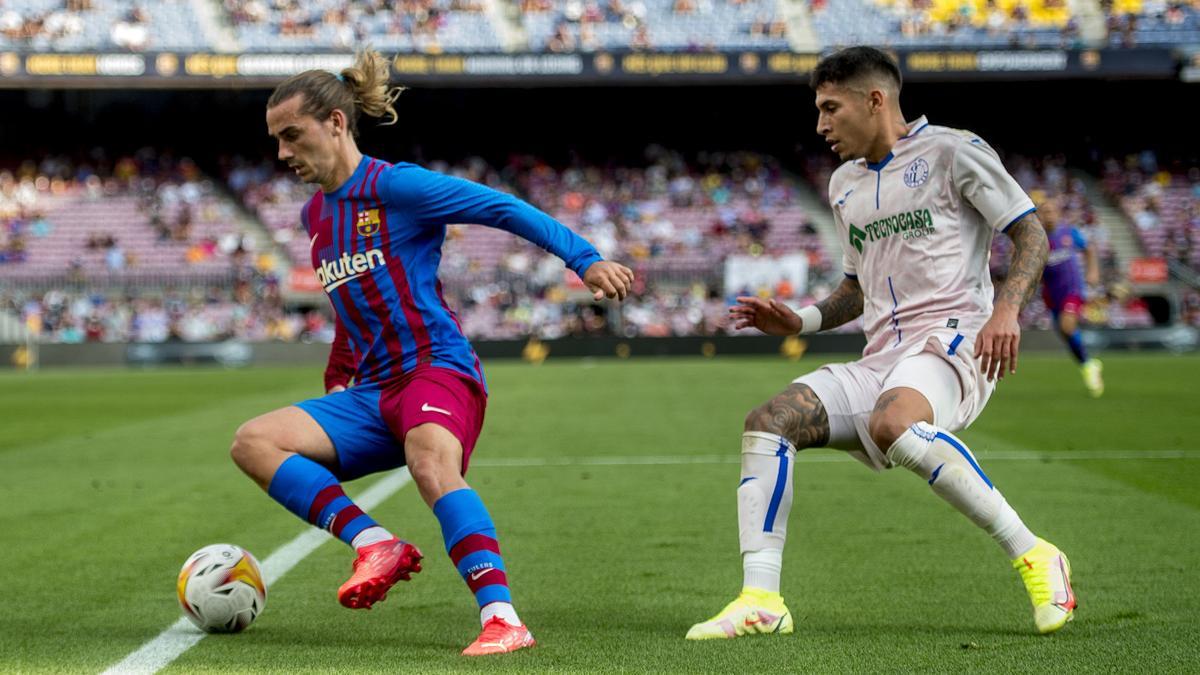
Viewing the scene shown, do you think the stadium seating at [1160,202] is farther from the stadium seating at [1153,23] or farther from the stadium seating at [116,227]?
the stadium seating at [116,227]

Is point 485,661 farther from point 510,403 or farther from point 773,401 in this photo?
point 510,403

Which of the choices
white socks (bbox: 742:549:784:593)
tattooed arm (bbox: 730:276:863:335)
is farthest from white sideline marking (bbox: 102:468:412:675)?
tattooed arm (bbox: 730:276:863:335)

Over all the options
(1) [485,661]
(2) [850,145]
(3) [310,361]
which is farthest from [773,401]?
(3) [310,361]

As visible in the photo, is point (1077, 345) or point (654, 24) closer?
point (1077, 345)

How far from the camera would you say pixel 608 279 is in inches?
161

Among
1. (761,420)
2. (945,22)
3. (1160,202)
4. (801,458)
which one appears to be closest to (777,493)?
(761,420)

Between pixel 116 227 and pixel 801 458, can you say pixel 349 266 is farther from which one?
pixel 116 227

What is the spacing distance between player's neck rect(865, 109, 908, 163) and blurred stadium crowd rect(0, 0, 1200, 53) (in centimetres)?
3261

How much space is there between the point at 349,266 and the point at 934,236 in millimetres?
1989

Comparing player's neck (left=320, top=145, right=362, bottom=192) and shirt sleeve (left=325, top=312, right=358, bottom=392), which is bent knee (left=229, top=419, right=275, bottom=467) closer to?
shirt sleeve (left=325, top=312, right=358, bottom=392)

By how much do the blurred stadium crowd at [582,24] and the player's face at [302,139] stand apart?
32.8m

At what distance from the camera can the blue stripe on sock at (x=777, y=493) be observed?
4.42 metres

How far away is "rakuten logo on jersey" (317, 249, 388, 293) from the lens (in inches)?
178

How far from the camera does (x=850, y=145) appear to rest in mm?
4660
